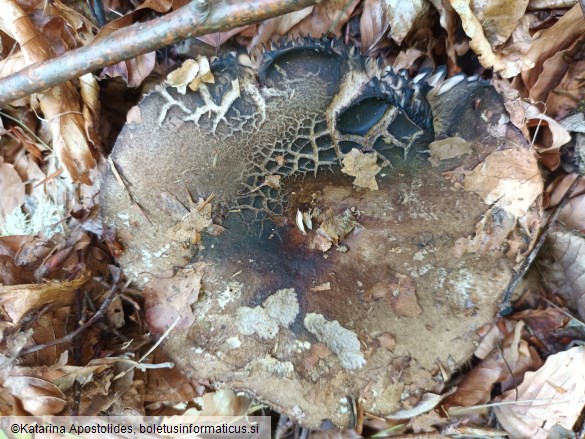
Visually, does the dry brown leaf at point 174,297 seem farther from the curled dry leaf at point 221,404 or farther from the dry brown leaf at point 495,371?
the dry brown leaf at point 495,371

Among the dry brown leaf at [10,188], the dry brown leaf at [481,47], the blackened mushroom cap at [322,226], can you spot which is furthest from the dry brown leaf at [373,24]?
the dry brown leaf at [10,188]

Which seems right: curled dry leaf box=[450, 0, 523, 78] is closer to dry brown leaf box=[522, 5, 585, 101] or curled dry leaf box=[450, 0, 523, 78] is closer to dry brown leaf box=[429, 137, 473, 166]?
dry brown leaf box=[522, 5, 585, 101]

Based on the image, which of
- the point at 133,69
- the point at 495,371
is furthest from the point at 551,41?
the point at 133,69

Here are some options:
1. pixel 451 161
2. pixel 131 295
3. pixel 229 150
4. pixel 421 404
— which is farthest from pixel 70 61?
pixel 421 404

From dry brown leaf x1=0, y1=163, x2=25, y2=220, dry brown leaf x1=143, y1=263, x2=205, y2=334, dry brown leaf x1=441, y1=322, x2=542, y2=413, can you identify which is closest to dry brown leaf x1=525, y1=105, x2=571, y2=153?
dry brown leaf x1=441, y1=322, x2=542, y2=413

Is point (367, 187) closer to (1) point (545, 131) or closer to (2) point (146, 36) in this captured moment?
(1) point (545, 131)
